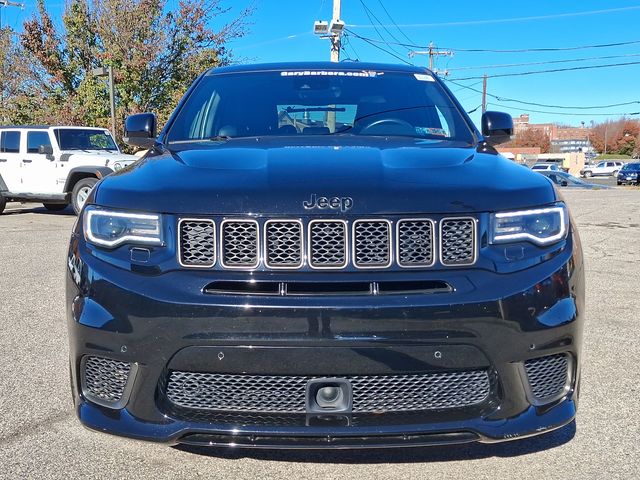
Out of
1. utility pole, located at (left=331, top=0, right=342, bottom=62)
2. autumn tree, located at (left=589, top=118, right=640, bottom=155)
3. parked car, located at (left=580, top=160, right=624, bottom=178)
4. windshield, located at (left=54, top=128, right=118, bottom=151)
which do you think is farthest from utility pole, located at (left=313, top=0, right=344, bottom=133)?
autumn tree, located at (left=589, top=118, right=640, bottom=155)

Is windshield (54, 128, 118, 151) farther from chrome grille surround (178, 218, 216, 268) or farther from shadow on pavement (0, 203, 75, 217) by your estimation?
chrome grille surround (178, 218, 216, 268)

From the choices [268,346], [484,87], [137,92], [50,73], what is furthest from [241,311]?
[484,87]

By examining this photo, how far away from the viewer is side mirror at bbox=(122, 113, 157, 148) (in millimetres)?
3551

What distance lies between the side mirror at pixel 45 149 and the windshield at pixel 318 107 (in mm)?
9792

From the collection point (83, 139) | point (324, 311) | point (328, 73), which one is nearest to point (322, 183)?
point (324, 311)

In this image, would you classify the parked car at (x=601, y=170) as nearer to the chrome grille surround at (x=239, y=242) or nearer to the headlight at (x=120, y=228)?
the chrome grille surround at (x=239, y=242)

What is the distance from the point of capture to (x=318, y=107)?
3.56 meters

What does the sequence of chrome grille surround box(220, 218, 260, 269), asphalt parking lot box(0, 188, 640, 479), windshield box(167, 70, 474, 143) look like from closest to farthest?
chrome grille surround box(220, 218, 260, 269) < asphalt parking lot box(0, 188, 640, 479) < windshield box(167, 70, 474, 143)

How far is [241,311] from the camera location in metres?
2.00

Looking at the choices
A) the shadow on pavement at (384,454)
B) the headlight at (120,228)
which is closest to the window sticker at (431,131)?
the shadow on pavement at (384,454)

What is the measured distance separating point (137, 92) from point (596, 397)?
61.7 feet

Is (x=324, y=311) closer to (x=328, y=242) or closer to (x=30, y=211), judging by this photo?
(x=328, y=242)

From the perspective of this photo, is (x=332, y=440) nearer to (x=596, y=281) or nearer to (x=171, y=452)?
(x=171, y=452)

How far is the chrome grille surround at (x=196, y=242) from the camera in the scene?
211 centimetres
